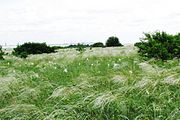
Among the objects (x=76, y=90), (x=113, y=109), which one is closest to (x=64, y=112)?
(x=113, y=109)

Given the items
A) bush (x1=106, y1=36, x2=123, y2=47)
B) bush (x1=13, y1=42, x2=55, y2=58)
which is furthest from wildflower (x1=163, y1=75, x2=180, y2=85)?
bush (x1=106, y1=36, x2=123, y2=47)

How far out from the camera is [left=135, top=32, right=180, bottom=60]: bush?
1473 centimetres

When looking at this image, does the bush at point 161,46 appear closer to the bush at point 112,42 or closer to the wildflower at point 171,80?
the wildflower at point 171,80

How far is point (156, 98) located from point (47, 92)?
1.92 metres

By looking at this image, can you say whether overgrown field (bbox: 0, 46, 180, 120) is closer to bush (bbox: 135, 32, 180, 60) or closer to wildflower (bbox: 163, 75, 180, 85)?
wildflower (bbox: 163, 75, 180, 85)

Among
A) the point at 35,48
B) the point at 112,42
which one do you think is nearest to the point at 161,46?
the point at 35,48

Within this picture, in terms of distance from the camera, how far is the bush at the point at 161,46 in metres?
14.7

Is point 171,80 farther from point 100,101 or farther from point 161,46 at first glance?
point 161,46

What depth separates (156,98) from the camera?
19.3 ft

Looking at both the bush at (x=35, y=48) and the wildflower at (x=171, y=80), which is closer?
the wildflower at (x=171, y=80)

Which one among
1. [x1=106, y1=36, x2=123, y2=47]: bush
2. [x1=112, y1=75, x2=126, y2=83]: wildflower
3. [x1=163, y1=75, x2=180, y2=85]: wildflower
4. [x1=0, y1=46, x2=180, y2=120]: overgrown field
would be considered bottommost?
[x1=106, y1=36, x2=123, y2=47]: bush

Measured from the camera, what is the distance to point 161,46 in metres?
14.9

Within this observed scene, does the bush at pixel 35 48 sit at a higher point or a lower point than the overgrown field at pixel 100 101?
lower

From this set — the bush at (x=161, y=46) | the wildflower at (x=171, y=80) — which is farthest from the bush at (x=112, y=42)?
the wildflower at (x=171, y=80)
